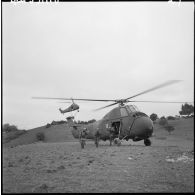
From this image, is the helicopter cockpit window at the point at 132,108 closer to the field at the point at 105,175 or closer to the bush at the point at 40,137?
the field at the point at 105,175

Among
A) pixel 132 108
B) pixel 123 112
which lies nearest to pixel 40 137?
pixel 123 112

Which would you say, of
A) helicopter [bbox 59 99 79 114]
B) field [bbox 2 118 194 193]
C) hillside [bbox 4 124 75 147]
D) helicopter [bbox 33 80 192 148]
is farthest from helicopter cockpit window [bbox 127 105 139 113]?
hillside [bbox 4 124 75 147]

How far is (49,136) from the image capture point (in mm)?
35438

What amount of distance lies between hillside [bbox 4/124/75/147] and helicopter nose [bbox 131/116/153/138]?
18945mm

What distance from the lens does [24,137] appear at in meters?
33.0

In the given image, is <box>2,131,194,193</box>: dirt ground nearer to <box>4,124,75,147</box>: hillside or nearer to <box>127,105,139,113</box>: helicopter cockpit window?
<box>127,105,139,113</box>: helicopter cockpit window

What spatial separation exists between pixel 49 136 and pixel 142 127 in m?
22.1

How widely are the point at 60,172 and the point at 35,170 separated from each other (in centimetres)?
93

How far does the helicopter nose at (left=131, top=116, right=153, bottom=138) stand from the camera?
15727mm

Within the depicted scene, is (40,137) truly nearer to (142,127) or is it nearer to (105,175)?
(142,127)

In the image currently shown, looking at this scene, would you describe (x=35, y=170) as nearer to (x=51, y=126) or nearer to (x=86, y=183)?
(x=86, y=183)

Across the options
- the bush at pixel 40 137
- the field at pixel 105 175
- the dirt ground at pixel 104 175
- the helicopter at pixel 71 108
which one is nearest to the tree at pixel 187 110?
the bush at pixel 40 137

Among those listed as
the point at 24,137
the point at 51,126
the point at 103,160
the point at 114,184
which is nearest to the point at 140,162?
the point at 103,160

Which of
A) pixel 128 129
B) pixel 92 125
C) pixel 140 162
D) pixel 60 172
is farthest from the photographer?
pixel 92 125
